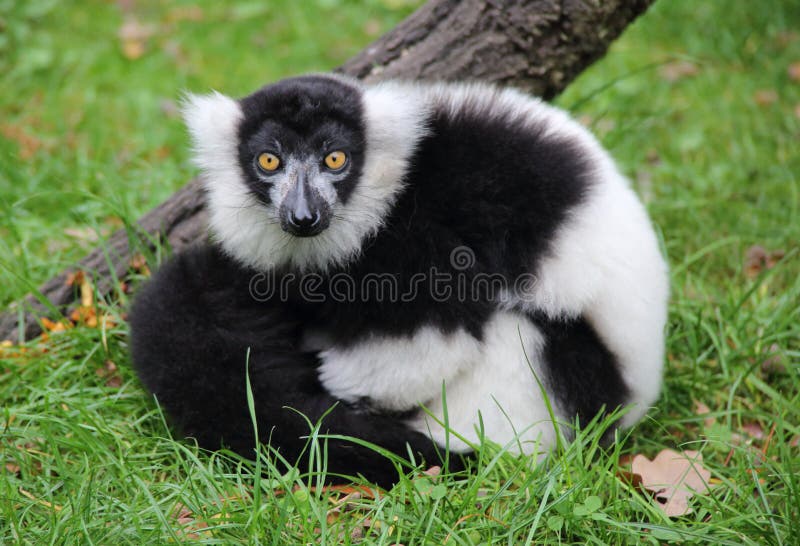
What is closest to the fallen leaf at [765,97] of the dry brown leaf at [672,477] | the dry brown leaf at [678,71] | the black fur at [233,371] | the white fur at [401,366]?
the dry brown leaf at [678,71]

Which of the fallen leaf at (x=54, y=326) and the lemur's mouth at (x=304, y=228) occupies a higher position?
the lemur's mouth at (x=304, y=228)

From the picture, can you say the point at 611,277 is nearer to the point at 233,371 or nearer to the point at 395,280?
the point at 395,280

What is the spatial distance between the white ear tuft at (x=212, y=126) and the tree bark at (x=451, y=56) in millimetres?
617

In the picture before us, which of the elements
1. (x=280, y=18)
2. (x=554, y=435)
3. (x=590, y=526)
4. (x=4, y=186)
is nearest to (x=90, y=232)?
(x=4, y=186)

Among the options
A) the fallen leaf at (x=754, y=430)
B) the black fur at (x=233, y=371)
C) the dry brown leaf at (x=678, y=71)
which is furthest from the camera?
the dry brown leaf at (x=678, y=71)

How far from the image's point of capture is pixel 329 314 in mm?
3066

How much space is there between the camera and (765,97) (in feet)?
19.3

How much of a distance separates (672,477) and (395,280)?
1.34 meters

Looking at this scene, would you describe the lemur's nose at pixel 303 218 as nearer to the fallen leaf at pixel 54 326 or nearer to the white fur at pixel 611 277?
the white fur at pixel 611 277

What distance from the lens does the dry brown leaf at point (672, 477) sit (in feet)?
9.04

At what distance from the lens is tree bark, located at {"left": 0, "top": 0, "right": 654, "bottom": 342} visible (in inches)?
148

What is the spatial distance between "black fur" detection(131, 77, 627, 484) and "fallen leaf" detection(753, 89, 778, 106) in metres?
3.61

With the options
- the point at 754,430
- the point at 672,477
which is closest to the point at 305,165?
the point at 672,477

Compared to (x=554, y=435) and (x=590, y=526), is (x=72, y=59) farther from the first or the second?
(x=590, y=526)
